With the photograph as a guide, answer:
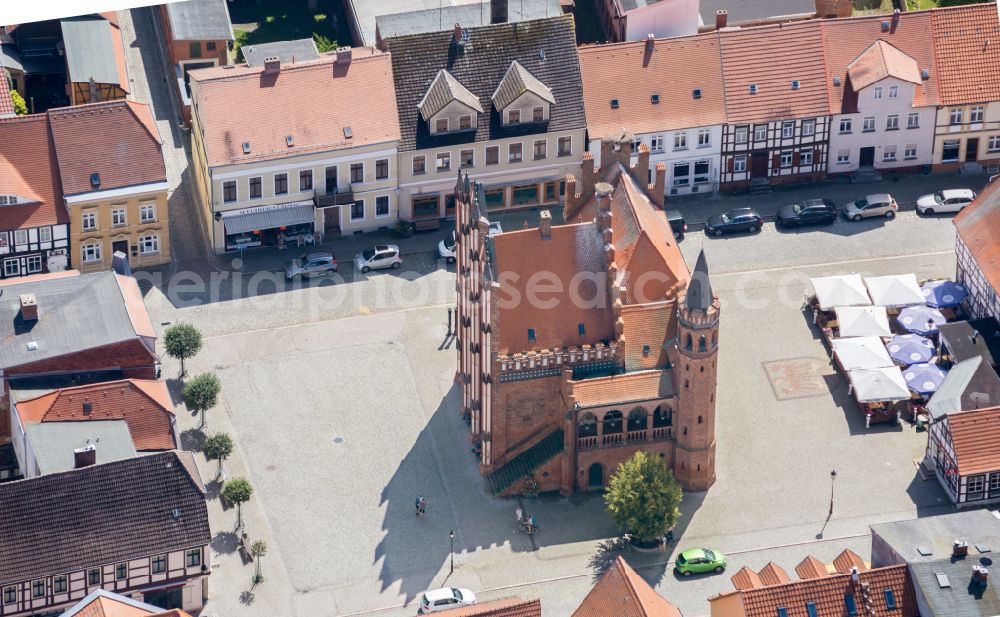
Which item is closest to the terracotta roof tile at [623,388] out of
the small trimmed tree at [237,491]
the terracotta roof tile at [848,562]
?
the terracotta roof tile at [848,562]

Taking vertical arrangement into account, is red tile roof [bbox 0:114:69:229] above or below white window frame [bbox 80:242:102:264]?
above

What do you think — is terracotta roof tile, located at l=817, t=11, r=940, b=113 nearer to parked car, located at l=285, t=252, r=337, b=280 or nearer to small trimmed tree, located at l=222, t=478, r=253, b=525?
parked car, located at l=285, t=252, r=337, b=280

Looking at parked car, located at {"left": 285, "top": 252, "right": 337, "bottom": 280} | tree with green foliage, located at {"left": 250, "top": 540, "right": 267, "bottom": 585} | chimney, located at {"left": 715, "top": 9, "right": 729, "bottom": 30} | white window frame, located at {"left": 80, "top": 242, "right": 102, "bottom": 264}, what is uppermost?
chimney, located at {"left": 715, "top": 9, "right": 729, "bottom": 30}

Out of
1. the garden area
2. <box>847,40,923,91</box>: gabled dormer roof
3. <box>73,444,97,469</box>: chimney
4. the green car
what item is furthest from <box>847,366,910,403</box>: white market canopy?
the garden area

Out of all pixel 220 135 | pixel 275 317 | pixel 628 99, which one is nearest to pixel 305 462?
pixel 275 317

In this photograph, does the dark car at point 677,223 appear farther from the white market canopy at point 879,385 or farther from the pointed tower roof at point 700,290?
the pointed tower roof at point 700,290

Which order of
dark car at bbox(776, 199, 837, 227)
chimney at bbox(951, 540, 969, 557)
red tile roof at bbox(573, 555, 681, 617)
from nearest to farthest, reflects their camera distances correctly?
1. red tile roof at bbox(573, 555, 681, 617)
2. chimney at bbox(951, 540, 969, 557)
3. dark car at bbox(776, 199, 837, 227)

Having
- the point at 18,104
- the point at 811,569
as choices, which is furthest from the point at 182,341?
the point at 811,569
